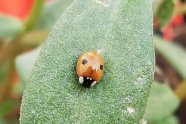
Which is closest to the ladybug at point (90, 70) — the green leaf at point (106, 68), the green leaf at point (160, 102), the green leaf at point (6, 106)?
the green leaf at point (106, 68)

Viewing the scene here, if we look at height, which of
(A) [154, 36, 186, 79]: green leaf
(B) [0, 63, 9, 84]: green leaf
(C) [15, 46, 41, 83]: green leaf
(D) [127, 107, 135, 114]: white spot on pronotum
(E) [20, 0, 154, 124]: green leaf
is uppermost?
(E) [20, 0, 154, 124]: green leaf

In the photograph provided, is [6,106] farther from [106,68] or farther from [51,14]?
[106,68]

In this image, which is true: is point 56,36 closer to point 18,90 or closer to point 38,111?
point 38,111

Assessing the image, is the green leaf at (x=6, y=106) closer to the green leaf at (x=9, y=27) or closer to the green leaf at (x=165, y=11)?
the green leaf at (x=9, y=27)

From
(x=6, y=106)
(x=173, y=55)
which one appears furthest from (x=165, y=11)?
(x=6, y=106)

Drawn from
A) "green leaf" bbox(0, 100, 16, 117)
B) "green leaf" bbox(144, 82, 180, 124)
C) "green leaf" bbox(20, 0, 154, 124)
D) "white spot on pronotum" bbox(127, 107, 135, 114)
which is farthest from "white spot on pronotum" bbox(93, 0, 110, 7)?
"green leaf" bbox(0, 100, 16, 117)

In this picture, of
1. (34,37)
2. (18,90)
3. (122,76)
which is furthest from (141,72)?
(18,90)

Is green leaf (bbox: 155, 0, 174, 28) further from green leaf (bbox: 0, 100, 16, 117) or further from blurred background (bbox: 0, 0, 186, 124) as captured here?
green leaf (bbox: 0, 100, 16, 117)
